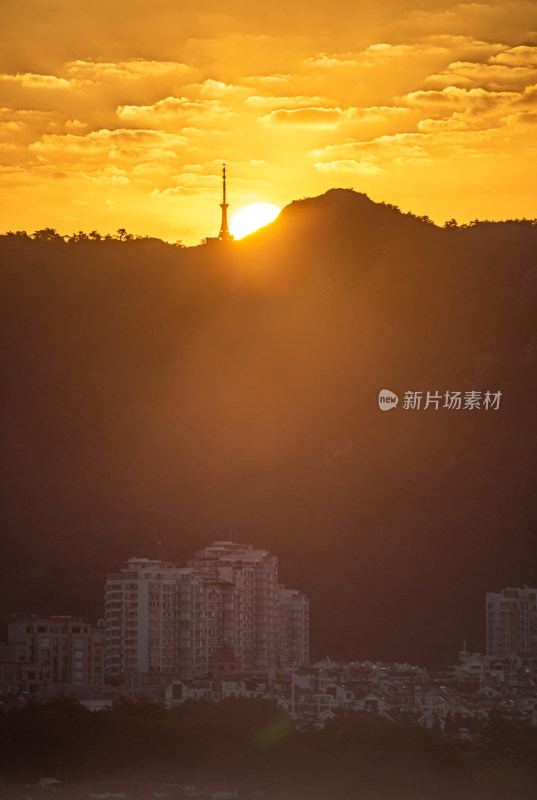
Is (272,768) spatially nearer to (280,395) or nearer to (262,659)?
(262,659)

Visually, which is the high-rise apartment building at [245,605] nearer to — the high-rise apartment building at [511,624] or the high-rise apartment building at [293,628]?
the high-rise apartment building at [293,628]

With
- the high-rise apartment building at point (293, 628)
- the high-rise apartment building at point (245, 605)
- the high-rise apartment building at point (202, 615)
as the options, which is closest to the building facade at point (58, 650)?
the high-rise apartment building at point (202, 615)

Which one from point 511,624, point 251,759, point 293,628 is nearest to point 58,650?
point 293,628

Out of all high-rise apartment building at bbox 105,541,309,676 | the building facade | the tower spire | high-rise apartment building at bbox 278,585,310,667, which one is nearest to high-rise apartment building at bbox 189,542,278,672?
high-rise apartment building at bbox 105,541,309,676

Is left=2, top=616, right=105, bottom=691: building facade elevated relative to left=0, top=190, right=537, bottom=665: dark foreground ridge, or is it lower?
lower

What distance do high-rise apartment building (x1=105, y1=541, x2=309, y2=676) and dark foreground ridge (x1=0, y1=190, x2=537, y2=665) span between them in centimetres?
283

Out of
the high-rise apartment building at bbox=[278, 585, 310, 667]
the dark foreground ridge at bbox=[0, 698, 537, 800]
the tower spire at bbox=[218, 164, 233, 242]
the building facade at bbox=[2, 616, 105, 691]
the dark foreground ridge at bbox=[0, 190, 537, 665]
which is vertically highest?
the tower spire at bbox=[218, 164, 233, 242]

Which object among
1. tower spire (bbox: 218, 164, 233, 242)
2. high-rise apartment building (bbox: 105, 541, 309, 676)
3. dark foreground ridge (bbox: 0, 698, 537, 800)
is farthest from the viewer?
tower spire (bbox: 218, 164, 233, 242)

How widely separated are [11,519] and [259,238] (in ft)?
78.0

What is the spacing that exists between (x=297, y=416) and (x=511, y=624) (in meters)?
26.7

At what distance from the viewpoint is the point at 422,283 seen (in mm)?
121750

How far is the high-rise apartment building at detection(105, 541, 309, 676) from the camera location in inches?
3258

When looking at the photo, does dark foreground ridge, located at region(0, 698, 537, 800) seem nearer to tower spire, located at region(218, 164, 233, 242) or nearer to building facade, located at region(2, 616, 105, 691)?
building facade, located at region(2, 616, 105, 691)

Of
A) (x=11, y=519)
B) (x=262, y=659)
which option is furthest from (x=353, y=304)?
(x=262, y=659)
